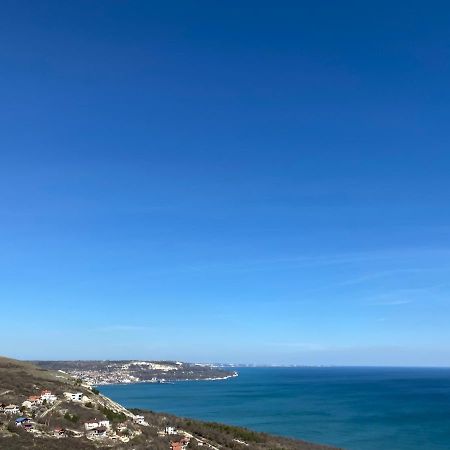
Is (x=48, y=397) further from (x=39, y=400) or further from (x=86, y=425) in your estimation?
(x=86, y=425)

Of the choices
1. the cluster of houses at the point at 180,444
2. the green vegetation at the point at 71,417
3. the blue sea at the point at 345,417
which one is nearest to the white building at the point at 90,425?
the green vegetation at the point at 71,417

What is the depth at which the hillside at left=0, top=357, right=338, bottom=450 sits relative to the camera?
36.0 m

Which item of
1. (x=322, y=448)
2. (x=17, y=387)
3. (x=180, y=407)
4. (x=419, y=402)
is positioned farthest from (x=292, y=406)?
(x=17, y=387)

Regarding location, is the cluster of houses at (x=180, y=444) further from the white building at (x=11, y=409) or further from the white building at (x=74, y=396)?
the white building at (x=11, y=409)

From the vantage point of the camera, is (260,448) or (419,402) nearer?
(260,448)

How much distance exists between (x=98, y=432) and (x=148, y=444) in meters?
4.21

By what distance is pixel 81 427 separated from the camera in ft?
134

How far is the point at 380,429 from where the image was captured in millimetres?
87750

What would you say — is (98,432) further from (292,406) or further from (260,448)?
(292,406)

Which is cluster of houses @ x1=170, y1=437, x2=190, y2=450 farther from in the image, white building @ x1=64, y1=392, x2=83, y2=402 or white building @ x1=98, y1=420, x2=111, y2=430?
white building @ x1=64, y1=392, x2=83, y2=402

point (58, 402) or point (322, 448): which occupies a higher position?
point (58, 402)

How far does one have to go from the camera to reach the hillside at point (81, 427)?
118 feet

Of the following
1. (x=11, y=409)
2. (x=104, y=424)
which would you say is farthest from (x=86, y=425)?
(x=11, y=409)

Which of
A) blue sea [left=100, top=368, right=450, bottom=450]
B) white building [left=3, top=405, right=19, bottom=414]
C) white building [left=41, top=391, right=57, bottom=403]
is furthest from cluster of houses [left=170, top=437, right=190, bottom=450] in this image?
blue sea [left=100, top=368, right=450, bottom=450]
